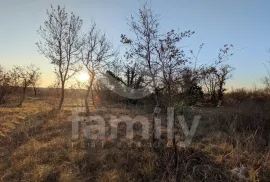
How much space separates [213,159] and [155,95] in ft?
6.06

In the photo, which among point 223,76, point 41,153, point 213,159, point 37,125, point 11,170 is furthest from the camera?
point 223,76

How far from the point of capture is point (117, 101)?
19.6 meters

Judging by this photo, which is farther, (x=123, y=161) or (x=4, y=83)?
(x=4, y=83)

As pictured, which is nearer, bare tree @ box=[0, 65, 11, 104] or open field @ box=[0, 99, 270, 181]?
open field @ box=[0, 99, 270, 181]

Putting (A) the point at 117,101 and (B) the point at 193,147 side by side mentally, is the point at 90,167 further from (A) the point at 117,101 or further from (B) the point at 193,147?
(A) the point at 117,101

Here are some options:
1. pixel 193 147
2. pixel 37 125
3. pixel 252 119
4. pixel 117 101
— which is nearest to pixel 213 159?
pixel 193 147

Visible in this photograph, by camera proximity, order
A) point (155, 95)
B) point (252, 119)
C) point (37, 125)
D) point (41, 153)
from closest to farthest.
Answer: point (41, 153) → point (155, 95) → point (37, 125) → point (252, 119)

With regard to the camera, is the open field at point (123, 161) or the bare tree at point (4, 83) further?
the bare tree at point (4, 83)

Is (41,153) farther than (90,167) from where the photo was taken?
Yes

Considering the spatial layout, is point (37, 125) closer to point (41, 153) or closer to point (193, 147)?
point (41, 153)

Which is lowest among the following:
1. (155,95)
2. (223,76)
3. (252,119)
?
(252,119)

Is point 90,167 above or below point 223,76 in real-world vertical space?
below

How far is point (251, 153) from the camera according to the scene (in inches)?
182

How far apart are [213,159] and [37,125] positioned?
578 centimetres
